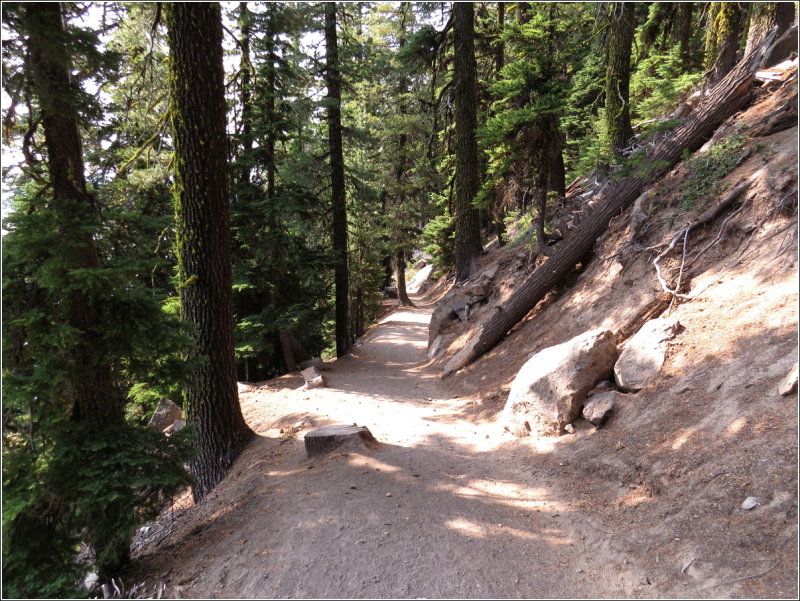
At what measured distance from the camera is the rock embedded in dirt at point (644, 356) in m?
5.46

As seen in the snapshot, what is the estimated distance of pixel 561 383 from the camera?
5.86 m

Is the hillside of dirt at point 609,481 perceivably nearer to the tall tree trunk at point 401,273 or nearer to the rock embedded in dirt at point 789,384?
the rock embedded in dirt at point 789,384

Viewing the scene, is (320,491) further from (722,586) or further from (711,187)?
(711,187)

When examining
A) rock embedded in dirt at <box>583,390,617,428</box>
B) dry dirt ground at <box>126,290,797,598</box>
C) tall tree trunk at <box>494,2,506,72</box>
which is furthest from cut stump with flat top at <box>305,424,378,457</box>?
tall tree trunk at <box>494,2,506,72</box>

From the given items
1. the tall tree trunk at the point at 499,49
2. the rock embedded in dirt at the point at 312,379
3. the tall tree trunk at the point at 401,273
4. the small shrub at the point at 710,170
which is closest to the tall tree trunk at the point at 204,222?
→ the rock embedded in dirt at the point at 312,379

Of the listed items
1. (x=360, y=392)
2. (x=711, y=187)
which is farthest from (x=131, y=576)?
(x=711, y=187)

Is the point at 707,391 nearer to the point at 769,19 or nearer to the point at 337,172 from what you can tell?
the point at 769,19

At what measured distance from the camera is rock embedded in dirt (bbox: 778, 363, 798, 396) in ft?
12.4

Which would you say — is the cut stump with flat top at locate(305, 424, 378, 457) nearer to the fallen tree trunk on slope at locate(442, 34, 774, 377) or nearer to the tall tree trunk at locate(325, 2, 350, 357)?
the fallen tree trunk on slope at locate(442, 34, 774, 377)

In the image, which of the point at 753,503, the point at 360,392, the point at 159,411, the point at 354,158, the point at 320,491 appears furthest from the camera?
the point at 354,158

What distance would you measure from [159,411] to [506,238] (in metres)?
13.8

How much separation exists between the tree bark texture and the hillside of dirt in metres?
1.86

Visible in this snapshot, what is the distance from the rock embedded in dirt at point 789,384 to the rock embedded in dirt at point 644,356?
1492 mm

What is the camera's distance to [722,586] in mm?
2895
